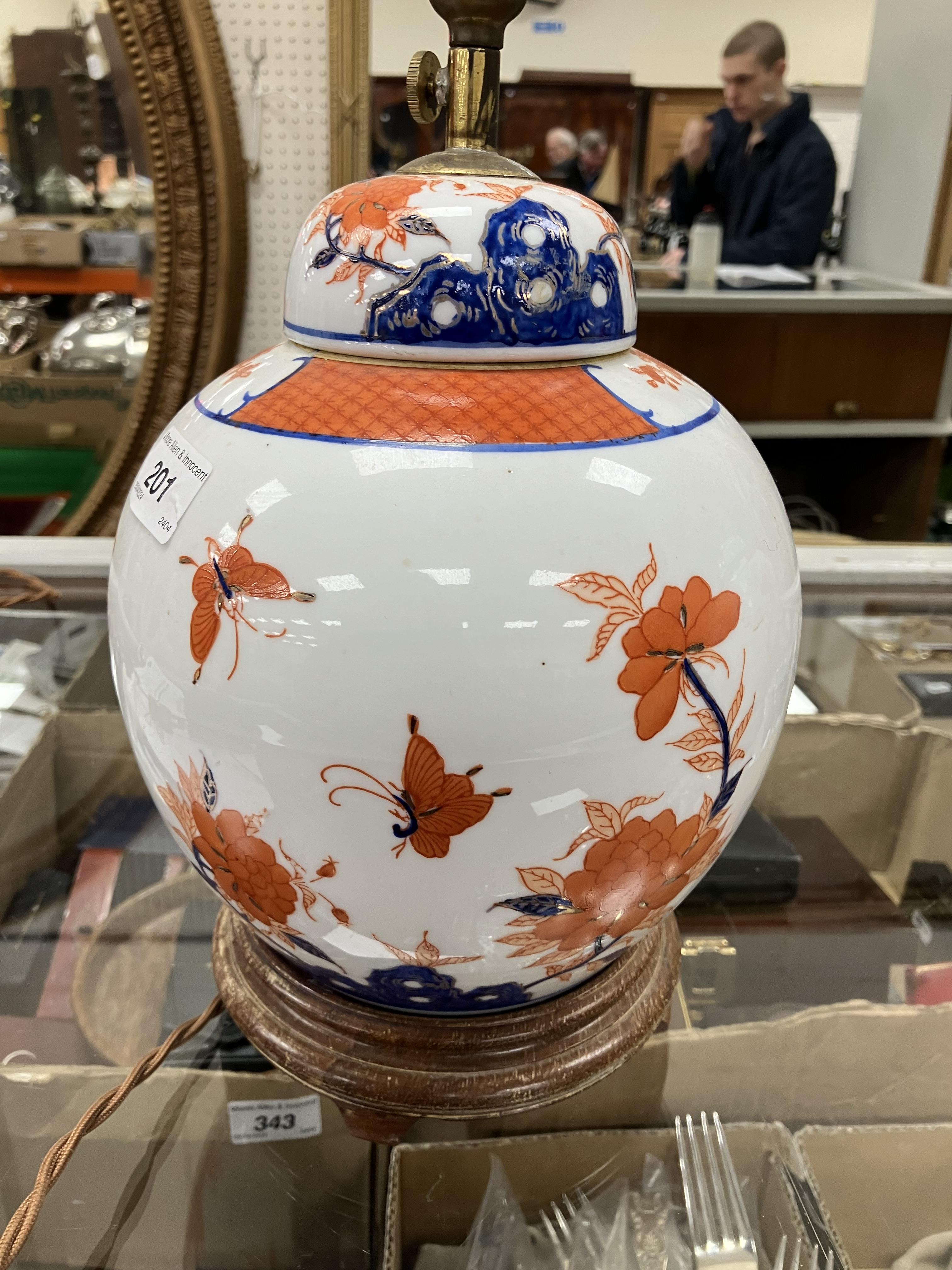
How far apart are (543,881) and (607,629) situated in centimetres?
12

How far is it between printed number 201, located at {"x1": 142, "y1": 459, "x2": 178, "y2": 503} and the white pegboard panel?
2.36 feet

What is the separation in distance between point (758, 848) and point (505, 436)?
571 millimetres

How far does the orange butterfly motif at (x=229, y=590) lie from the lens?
0.42 m

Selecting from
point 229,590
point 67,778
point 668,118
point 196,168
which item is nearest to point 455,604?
point 229,590

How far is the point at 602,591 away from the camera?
0.42 meters

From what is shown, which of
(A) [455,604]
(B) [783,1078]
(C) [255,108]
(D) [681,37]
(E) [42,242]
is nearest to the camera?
(A) [455,604]

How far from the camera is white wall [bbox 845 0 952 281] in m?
1.98

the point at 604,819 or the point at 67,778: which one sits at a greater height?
the point at 604,819

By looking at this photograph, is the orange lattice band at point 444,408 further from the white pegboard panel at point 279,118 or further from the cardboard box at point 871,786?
the white pegboard panel at point 279,118

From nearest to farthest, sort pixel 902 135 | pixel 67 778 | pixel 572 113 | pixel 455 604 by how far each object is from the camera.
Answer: pixel 455 604, pixel 67 778, pixel 902 135, pixel 572 113

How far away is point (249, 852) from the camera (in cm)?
48

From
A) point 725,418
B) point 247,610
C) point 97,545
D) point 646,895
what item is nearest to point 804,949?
point 646,895

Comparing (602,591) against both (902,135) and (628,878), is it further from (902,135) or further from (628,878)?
(902,135)

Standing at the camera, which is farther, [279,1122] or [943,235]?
[943,235]
